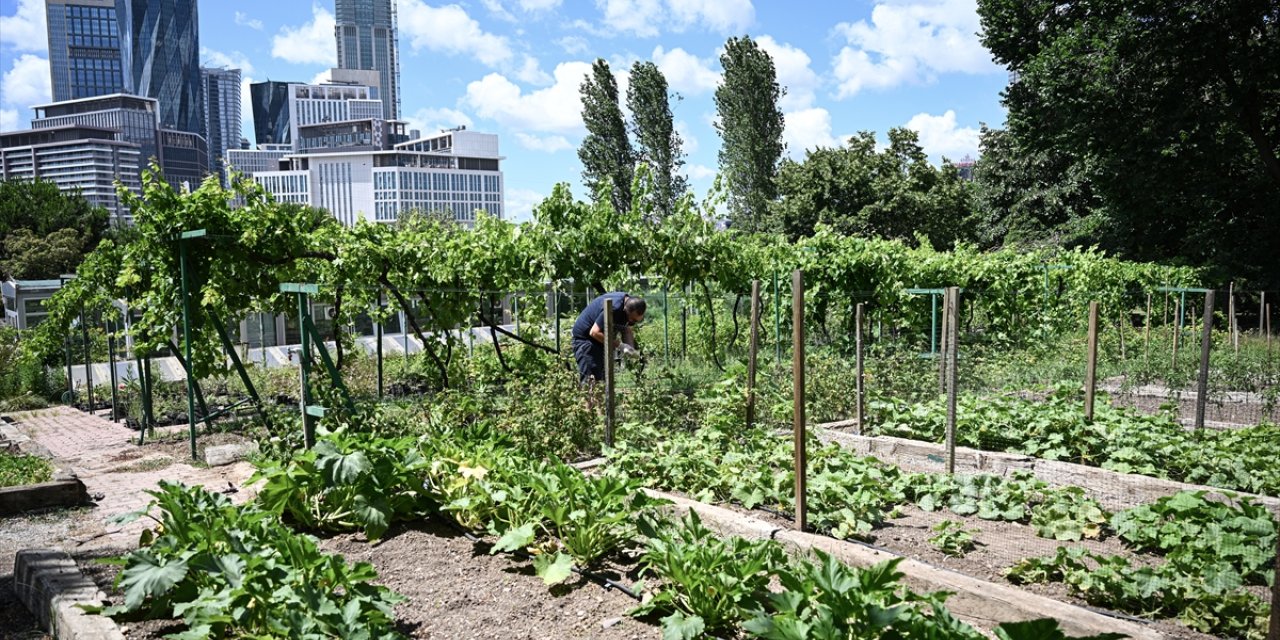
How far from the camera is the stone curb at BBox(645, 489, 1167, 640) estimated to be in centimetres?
328

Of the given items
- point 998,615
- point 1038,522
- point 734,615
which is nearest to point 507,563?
point 734,615

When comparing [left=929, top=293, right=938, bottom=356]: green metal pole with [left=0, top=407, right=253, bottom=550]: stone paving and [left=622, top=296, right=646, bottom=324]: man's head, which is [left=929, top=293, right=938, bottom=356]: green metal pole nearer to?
[left=622, top=296, right=646, bottom=324]: man's head

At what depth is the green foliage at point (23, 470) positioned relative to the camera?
6475 millimetres

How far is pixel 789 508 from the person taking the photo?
194 inches

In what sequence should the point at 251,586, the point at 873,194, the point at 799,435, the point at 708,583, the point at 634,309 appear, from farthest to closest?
the point at 873,194, the point at 634,309, the point at 799,435, the point at 708,583, the point at 251,586

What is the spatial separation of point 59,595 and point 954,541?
14.3 ft

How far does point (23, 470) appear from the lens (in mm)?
6699

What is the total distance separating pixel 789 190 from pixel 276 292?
2506 cm

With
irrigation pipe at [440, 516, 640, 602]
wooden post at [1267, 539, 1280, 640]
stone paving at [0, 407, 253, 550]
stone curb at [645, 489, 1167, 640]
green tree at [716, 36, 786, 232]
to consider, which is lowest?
stone paving at [0, 407, 253, 550]

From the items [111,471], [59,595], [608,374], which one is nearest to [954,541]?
[608,374]

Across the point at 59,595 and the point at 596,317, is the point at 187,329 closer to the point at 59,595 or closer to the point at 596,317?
the point at 596,317

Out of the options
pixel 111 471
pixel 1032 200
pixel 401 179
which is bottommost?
pixel 111 471

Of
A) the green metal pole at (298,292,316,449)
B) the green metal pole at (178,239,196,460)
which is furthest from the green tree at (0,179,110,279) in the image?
the green metal pole at (298,292,316,449)

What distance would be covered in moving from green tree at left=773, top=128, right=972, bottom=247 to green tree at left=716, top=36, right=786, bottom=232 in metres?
5.10
